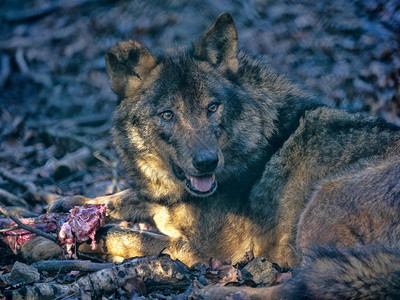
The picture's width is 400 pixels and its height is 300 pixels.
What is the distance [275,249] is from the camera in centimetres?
384

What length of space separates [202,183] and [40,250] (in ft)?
5.38

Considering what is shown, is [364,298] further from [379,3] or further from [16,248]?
[379,3]

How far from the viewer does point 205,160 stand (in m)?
3.46

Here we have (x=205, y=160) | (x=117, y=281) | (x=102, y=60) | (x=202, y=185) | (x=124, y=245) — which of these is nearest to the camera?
(x=117, y=281)

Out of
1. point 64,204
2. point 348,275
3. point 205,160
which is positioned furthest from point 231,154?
point 64,204

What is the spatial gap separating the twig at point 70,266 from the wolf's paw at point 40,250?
34 cm

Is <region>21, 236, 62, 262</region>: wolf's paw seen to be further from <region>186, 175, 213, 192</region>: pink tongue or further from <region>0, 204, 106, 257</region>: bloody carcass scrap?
<region>186, 175, 213, 192</region>: pink tongue

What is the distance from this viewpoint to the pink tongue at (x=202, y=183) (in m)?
3.66

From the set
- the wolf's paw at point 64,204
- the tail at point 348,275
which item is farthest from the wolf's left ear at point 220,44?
the wolf's paw at point 64,204

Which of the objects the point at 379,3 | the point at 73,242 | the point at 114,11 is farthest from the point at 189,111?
the point at 114,11

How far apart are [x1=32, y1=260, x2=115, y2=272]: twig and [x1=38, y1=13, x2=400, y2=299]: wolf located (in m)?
0.51

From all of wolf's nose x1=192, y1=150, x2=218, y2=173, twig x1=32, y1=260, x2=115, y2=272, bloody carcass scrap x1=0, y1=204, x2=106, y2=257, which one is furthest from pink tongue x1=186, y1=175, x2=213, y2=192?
bloody carcass scrap x1=0, y1=204, x2=106, y2=257

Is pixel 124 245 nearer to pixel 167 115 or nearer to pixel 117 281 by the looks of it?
pixel 117 281

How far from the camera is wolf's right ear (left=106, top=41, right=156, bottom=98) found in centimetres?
389
